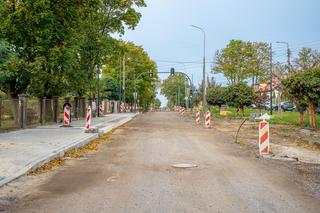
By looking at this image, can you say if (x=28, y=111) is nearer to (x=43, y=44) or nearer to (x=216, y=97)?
(x=43, y=44)

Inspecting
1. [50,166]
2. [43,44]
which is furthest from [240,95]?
[50,166]

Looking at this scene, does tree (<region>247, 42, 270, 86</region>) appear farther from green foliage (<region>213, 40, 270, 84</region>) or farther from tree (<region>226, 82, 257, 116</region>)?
tree (<region>226, 82, 257, 116</region>)

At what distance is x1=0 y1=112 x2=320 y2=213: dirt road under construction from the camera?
562 centimetres

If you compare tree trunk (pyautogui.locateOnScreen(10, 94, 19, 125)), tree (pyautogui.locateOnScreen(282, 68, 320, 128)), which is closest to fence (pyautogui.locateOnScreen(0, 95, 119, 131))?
tree trunk (pyautogui.locateOnScreen(10, 94, 19, 125))

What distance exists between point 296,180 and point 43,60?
17181 millimetres

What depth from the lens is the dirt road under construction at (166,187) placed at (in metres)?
5.62

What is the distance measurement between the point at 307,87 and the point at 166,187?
61.0 ft

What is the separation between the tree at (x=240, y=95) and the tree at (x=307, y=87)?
17611mm

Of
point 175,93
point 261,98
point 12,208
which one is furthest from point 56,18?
point 175,93

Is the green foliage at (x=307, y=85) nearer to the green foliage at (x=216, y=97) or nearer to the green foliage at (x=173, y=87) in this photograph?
the green foliage at (x=216, y=97)

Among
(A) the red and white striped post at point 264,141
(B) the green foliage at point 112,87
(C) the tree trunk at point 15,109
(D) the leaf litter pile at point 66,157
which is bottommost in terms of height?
(D) the leaf litter pile at point 66,157

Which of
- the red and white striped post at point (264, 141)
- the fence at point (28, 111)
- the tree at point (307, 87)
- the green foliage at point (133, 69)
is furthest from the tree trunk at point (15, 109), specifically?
the green foliage at point (133, 69)

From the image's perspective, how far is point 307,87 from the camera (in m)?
23.1

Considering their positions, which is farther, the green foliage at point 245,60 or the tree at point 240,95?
the green foliage at point 245,60
